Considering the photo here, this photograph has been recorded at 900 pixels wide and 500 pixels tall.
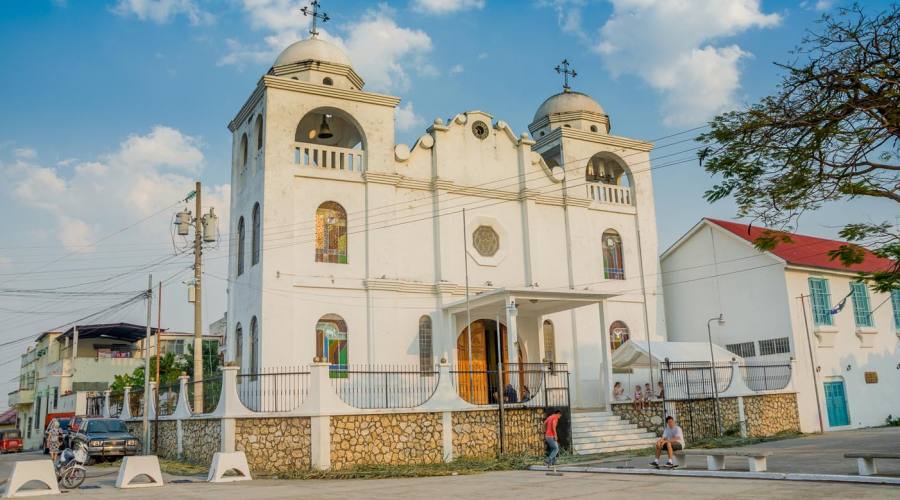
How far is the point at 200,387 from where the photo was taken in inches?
771

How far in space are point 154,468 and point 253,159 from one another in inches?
402

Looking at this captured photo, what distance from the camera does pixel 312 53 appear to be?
2400 cm

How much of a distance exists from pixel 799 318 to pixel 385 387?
1397 centimetres

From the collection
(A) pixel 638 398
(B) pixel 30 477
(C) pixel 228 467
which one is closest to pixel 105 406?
(C) pixel 228 467

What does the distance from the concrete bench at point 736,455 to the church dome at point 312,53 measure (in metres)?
16.3

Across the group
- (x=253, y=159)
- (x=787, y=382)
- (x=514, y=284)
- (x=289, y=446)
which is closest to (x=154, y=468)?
(x=289, y=446)

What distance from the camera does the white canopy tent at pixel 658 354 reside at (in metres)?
23.0

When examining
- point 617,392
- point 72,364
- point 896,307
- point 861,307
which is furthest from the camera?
point 72,364

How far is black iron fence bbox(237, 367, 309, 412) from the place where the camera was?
1739cm

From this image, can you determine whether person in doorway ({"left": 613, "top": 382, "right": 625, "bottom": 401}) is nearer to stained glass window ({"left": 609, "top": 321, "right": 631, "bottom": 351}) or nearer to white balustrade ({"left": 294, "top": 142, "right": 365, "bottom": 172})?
stained glass window ({"left": 609, "top": 321, "right": 631, "bottom": 351})

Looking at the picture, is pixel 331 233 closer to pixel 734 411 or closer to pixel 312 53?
pixel 312 53

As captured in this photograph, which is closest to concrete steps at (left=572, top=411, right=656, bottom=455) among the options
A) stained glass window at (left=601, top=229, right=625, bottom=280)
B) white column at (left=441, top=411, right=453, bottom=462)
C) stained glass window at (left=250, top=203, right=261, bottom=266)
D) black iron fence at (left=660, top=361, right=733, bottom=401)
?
black iron fence at (left=660, top=361, right=733, bottom=401)

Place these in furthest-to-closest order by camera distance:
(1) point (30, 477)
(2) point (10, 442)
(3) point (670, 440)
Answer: (2) point (10, 442) < (3) point (670, 440) < (1) point (30, 477)

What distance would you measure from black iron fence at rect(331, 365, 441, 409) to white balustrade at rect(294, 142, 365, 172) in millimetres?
5902
